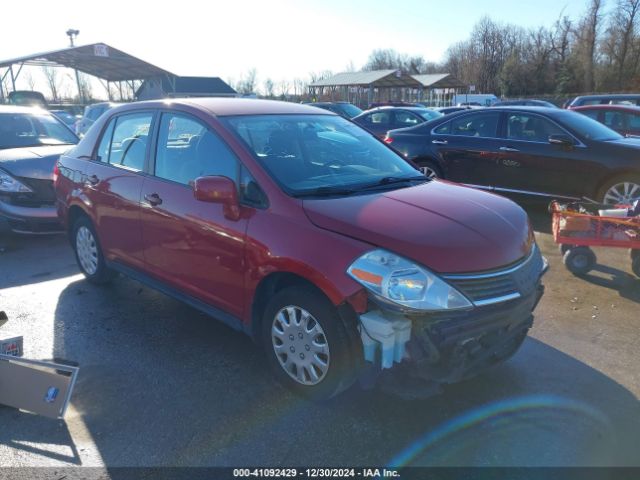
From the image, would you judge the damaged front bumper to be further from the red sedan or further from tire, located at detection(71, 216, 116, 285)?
the red sedan

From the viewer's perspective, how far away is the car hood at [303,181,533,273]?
2.77 m

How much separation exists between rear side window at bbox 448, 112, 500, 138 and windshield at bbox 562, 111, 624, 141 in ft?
3.36

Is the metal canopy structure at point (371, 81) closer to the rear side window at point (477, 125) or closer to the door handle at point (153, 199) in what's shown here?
the rear side window at point (477, 125)

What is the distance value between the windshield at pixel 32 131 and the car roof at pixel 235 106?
413 cm

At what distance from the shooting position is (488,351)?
2.87 metres

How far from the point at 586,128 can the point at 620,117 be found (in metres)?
4.42

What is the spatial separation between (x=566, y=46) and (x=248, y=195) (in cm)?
6900

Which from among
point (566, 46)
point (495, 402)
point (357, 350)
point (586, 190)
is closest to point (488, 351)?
point (495, 402)

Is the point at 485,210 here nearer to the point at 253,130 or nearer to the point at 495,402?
the point at 495,402

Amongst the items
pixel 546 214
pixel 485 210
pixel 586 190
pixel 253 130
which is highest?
pixel 253 130

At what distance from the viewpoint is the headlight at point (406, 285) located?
8.75 feet

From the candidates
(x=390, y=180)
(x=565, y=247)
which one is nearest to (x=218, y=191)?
(x=390, y=180)

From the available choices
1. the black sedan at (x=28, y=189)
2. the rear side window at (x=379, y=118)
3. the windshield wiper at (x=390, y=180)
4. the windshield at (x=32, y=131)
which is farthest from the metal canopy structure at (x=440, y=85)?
the windshield wiper at (x=390, y=180)

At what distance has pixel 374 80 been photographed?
36.8m
